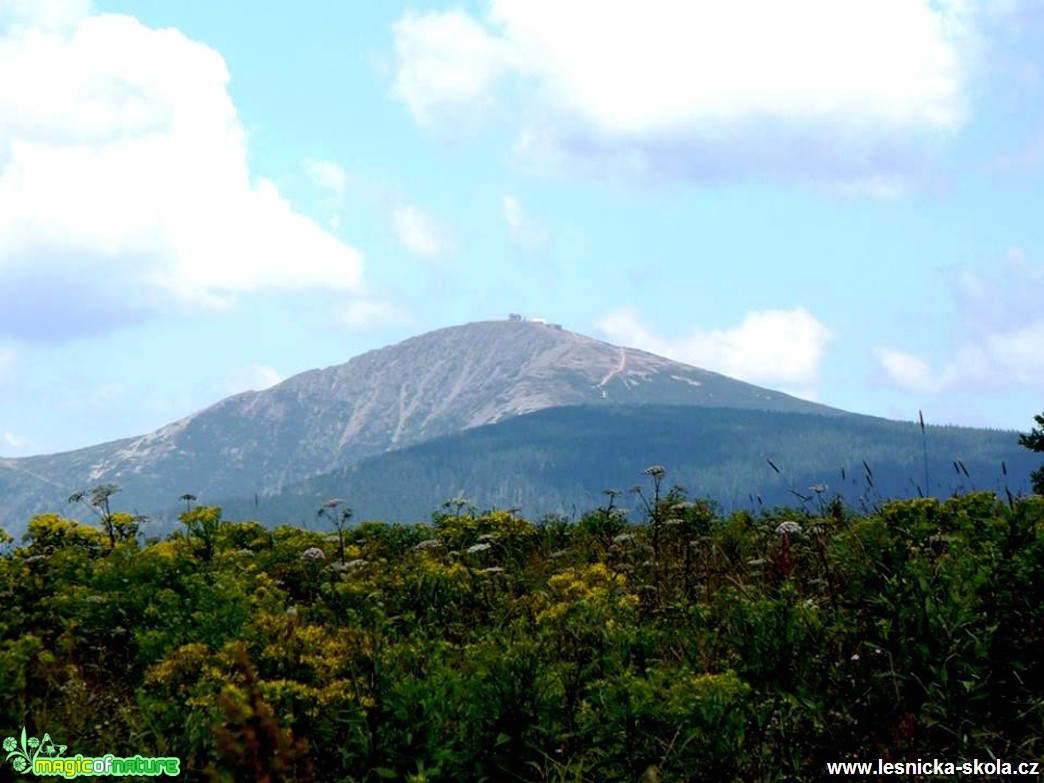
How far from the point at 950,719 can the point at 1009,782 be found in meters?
0.55

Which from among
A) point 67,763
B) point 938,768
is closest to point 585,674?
point 938,768

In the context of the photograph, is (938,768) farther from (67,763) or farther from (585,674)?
(67,763)

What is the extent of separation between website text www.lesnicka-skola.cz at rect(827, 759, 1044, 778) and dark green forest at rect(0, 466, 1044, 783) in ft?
0.30

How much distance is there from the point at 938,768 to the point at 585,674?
2039 millimetres

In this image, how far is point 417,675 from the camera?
6.41m

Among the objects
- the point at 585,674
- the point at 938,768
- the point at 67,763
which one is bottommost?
the point at 938,768

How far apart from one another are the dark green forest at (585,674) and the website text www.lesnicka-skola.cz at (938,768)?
93 millimetres

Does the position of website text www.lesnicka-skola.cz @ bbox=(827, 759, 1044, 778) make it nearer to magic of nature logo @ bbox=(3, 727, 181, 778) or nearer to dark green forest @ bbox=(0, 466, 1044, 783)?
dark green forest @ bbox=(0, 466, 1044, 783)

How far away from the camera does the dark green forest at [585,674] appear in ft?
19.0

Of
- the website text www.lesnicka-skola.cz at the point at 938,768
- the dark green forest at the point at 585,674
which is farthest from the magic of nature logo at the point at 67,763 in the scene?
the website text www.lesnicka-skola.cz at the point at 938,768

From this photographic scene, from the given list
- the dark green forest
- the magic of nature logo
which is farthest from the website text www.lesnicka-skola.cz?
the magic of nature logo

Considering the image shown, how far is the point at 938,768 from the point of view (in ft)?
18.6

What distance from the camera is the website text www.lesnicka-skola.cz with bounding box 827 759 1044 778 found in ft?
18.3

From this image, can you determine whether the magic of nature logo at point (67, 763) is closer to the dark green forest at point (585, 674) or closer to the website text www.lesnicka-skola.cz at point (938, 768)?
the dark green forest at point (585, 674)
